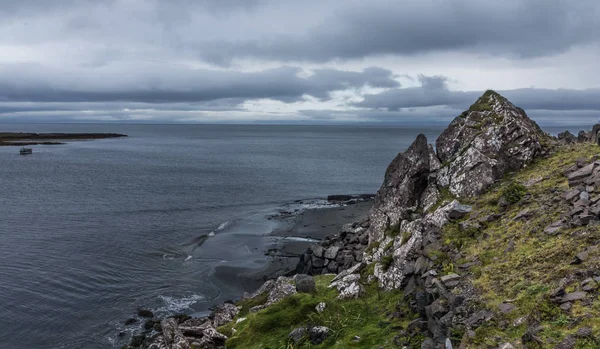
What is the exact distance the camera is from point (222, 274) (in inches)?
1859

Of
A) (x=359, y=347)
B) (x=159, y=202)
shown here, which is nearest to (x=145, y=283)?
(x=359, y=347)

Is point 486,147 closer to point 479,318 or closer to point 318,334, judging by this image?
point 479,318

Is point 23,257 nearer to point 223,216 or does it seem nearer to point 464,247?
point 223,216

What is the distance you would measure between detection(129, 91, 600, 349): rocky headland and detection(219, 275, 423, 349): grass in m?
0.07

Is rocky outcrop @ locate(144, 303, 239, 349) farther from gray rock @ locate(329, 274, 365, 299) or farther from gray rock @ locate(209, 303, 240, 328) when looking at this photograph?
gray rock @ locate(329, 274, 365, 299)

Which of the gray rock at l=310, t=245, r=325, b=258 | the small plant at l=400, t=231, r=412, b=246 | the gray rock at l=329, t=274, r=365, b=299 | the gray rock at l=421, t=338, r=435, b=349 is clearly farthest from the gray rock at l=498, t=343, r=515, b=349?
the gray rock at l=310, t=245, r=325, b=258

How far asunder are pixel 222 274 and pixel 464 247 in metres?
30.9

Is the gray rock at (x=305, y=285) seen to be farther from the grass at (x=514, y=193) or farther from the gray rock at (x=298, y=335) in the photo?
the grass at (x=514, y=193)

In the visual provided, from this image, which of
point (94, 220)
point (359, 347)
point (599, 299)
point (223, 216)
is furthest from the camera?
point (223, 216)

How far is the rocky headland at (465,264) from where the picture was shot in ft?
48.6

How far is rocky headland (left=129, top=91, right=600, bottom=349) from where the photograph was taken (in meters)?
14.8

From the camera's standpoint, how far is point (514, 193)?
78.8ft

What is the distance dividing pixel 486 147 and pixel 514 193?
6.33 meters

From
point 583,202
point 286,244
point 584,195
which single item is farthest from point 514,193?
point 286,244
